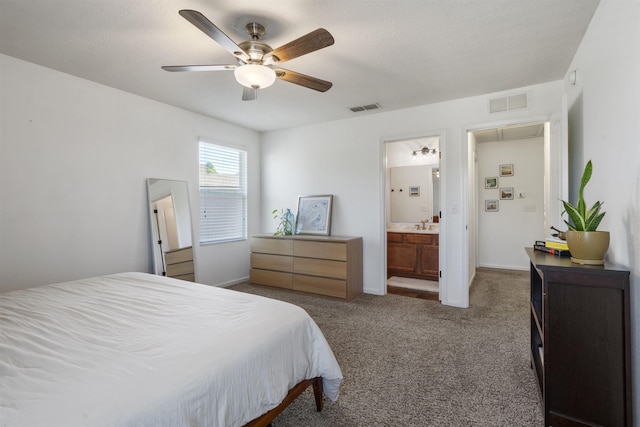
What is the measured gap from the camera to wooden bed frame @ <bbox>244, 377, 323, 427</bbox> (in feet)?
4.25

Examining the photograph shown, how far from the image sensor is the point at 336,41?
2.26m

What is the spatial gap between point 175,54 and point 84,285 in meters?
1.92

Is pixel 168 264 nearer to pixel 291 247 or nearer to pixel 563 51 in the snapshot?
pixel 291 247

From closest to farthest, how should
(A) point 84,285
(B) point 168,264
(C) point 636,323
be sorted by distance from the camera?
(C) point 636,323 → (A) point 84,285 → (B) point 168,264

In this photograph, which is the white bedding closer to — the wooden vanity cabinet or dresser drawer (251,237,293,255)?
dresser drawer (251,237,293,255)

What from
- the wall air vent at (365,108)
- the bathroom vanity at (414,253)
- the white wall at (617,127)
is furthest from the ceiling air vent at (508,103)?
the bathroom vanity at (414,253)

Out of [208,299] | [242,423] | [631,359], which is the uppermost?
[208,299]

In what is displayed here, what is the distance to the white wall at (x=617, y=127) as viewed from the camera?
134 cm

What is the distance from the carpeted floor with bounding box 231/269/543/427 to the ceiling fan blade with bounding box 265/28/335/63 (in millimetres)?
2127

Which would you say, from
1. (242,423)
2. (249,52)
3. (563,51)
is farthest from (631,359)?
(249,52)

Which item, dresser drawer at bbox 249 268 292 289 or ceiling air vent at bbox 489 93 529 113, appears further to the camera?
dresser drawer at bbox 249 268 292 289

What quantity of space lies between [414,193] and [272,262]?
9.57 feet

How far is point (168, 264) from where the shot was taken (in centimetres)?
354

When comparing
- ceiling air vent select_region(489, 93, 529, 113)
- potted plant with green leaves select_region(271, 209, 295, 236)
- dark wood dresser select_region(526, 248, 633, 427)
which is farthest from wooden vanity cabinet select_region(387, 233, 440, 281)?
dark wood dresser select_region(526, 248, 633, 427)
